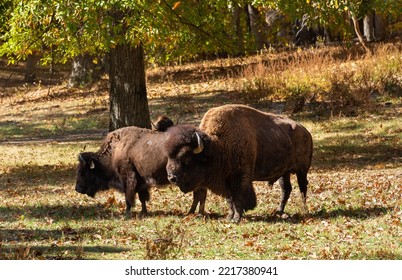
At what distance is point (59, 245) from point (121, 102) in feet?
35.8

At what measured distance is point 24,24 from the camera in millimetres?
20562

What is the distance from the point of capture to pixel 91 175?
1644 cm

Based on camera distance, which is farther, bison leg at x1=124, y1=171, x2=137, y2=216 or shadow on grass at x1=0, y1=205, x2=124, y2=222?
bison leg at x1=124, y1=171, x2=137, y2=216

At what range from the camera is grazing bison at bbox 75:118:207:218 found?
49.2ft

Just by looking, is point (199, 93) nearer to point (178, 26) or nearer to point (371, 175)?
point (178, 26)

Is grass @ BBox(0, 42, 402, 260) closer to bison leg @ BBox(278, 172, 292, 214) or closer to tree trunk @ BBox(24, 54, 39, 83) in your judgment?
bison leg @ BBox(278, 172, 292, 214)

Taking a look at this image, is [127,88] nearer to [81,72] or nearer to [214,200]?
[214,200]

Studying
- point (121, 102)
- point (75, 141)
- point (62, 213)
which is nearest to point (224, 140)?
point (62, 213)

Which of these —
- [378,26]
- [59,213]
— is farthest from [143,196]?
[378,26]

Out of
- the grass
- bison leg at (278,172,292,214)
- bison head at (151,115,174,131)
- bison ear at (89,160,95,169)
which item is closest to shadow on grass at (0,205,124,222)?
the grass

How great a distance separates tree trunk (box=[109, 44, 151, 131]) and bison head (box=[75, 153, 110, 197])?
19.7 feet

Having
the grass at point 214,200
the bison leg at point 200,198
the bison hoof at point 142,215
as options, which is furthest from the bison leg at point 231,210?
the bison hoof at point 142,215

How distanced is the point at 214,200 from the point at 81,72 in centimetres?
2630

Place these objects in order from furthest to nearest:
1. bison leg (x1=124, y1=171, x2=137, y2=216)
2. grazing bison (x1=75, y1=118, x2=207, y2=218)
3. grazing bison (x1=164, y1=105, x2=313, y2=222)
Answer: bison leg (x1=124, y1=171, x2=137, y2=216)
grazing bison (x1=75, y1=118, x2=207, y2=218)
grazing bison (x1=164, y1=105, x2=313, y2=222)
